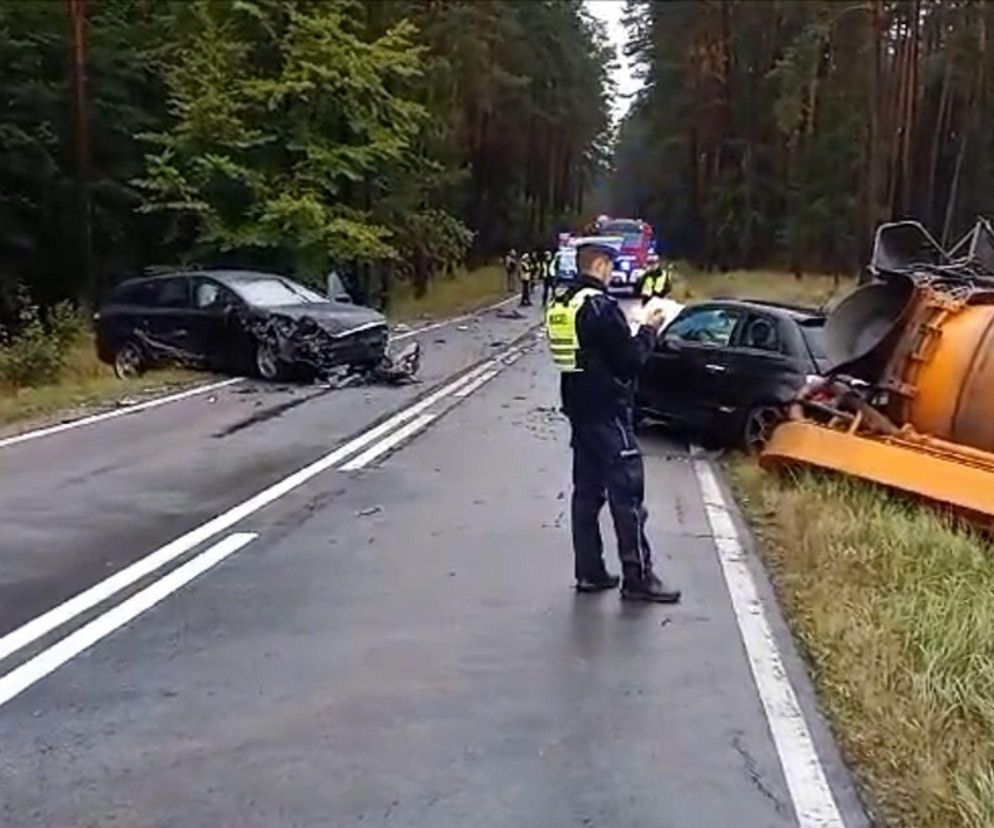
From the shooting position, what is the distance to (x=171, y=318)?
23.3m

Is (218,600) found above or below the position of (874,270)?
below

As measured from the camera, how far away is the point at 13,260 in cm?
3697

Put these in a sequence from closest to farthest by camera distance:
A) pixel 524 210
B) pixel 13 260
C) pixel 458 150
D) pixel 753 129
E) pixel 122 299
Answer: pixel 122 299 < pixel 13 260 < pixel 458 150 < pixel 753 129 < pixel 524 210

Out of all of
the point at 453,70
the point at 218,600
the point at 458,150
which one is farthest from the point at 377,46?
the point at 218,600

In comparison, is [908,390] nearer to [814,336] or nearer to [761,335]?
[814,336]

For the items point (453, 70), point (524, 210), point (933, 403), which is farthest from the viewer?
point (524, 210)

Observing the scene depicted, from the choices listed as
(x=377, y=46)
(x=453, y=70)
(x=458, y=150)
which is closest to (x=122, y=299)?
(x=377, y=46)

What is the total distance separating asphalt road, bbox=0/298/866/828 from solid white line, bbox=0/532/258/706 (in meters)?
0.02

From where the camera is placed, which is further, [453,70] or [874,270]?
[453,70]

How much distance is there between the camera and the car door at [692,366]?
14844mm

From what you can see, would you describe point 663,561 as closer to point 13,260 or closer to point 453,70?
point 13,260

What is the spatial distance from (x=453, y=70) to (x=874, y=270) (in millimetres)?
37963

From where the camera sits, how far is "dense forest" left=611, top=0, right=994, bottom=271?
4588 cm

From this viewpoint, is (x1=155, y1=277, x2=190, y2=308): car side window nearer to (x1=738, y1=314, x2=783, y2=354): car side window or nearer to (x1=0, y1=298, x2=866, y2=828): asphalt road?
(x1=0, y1=298, x2=866, y2=828): asphalt road
